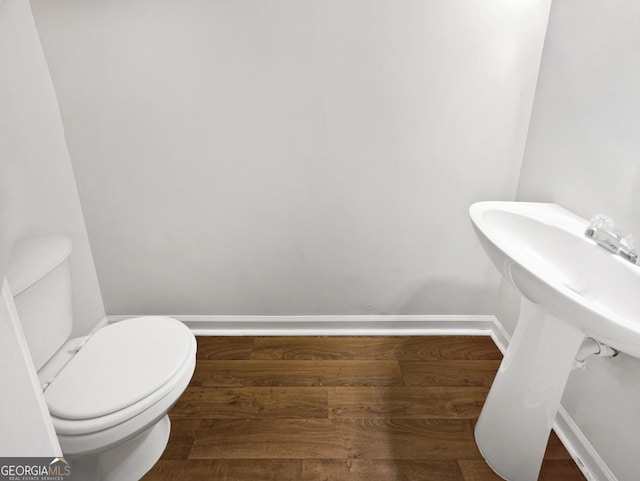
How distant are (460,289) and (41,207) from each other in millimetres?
1843

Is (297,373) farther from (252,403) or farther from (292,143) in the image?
(292,143)

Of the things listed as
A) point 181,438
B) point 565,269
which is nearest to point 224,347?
point 181,438

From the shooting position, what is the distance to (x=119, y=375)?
1.22 m


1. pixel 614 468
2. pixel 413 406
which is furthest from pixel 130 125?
pixel 614 468

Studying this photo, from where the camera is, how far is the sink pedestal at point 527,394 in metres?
1.16

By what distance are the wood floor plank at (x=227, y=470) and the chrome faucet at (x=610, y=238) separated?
1.19 meters

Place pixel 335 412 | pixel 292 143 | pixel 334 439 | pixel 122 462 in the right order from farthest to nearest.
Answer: pixel 292 143 < pixel 335 412 < pixel 334 439 < pixel 122 462

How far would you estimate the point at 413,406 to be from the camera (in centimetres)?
162

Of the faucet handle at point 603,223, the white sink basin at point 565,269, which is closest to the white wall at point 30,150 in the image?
the white sink basin at point 565,269

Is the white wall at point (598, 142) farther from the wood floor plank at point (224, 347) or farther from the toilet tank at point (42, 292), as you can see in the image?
the toilet tank at point (42, 292)

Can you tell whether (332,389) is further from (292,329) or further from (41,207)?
(41,207)

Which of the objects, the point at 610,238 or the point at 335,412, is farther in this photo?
the point at 335,412

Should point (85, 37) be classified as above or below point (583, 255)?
above

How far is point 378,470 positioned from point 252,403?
56cm
